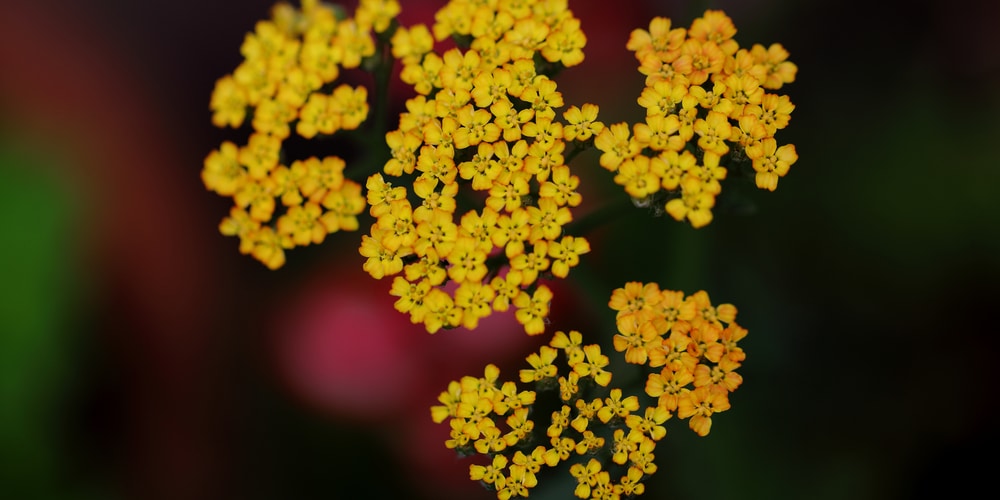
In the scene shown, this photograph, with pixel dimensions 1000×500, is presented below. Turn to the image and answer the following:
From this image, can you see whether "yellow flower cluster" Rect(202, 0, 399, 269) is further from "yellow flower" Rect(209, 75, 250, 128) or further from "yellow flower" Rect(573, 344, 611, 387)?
"yellow flower" Rect(573, 344, 611, 387)

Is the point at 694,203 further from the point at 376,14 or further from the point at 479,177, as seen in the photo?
the point at 376,14

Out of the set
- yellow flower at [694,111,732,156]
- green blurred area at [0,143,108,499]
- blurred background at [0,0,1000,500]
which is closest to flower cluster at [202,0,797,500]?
yellow flower at [694,111,732,156]

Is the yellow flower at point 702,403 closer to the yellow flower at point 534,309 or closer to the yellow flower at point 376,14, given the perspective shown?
the yellow flower at point 534,309

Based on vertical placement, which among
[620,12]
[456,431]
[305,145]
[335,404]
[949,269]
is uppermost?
[620,12]

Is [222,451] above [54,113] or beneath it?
beneath

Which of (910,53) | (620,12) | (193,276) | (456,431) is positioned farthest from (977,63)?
(193,276)

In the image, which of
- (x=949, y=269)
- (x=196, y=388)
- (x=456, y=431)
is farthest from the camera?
(x=196, y=388)

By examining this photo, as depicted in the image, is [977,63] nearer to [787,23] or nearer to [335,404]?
[787,23]
